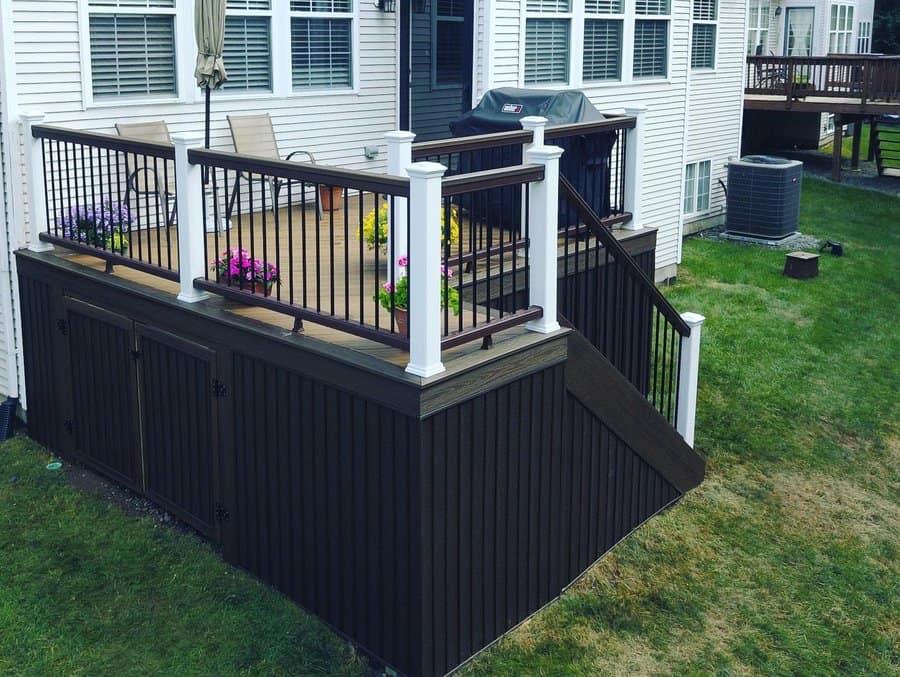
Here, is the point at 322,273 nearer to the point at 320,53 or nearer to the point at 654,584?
the point at 654,584

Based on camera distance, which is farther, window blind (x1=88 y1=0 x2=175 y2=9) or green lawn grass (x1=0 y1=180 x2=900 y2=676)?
window blind (x1=88 y1=0 x2=175 y2=9)

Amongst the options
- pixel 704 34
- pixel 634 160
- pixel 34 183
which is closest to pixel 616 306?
pixel 634 160

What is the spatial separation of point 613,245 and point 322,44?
4199 mm

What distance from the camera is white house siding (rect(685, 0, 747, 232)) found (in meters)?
16.4

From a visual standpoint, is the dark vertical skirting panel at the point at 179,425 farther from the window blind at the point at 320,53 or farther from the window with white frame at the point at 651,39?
the window with white frame at the point at 651,39

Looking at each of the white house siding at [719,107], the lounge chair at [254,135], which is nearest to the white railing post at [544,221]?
the lounge chair at [254,135]

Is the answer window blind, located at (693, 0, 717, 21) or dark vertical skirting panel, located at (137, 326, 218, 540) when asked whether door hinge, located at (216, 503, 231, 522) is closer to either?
dark vertical skirting panel, located at (137, 326, 218, 540)

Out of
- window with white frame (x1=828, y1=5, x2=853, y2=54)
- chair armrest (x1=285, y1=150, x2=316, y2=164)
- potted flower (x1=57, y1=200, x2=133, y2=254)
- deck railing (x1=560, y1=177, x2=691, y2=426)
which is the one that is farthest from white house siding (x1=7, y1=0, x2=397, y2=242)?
window with white frame (x1=828, y1=5, x2=853, y2=54)

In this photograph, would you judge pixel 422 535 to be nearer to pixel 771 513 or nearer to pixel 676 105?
pixel 771 513

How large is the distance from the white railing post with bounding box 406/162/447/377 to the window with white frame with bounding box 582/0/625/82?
7.35 metres

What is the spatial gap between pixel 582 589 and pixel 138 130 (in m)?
4.97

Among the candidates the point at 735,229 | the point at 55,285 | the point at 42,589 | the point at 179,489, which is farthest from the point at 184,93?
the point at 735,229

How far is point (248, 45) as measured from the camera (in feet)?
30.7

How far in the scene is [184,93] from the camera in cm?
881
